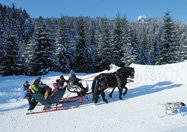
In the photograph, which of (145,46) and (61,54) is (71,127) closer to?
(61,54)

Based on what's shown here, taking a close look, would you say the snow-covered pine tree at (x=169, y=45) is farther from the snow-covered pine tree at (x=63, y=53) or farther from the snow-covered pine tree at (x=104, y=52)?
the snow-covered pine tree at (x=63, y=53)

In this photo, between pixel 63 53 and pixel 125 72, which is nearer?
pixel 125 72

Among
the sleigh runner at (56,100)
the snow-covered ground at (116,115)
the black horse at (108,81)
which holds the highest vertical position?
the black horse at (108,81)

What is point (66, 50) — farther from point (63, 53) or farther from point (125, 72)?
point (125, 72)

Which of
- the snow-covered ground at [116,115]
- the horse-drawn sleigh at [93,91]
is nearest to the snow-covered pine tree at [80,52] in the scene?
the snow-covered ground at [116,115]

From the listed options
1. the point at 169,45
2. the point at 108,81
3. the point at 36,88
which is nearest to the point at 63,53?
the point at 169,45

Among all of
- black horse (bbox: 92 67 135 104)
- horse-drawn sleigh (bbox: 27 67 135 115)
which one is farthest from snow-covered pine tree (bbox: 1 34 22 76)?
black horse (bbox: 92 67 135 104)

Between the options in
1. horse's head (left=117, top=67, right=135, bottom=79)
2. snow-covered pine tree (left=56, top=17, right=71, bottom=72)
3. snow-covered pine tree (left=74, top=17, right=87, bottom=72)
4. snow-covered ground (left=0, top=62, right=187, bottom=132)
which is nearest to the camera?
snow-covered ground (left=0, top=62, right=187, bottom=132)

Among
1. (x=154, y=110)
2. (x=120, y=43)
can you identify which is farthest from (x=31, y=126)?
(x=120, y=43)

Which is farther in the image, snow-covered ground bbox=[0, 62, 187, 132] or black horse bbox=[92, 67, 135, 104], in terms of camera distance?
black horse bbox=[92, 67, 135, 104]

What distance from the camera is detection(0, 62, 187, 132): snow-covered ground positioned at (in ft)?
36.3

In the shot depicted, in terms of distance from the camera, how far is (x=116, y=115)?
12609mm

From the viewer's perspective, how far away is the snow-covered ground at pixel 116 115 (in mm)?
11070

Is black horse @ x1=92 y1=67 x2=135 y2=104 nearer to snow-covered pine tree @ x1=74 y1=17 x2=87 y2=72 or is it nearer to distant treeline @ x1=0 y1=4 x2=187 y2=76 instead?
distant treeline @ x1=0 y1=4 x2=187 y2=76
